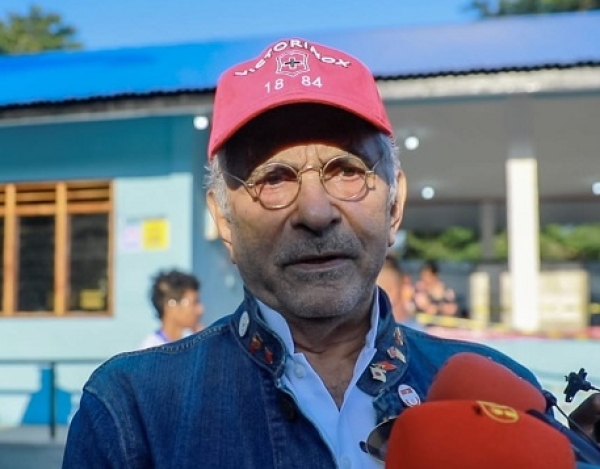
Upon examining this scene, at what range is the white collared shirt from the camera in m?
1.37

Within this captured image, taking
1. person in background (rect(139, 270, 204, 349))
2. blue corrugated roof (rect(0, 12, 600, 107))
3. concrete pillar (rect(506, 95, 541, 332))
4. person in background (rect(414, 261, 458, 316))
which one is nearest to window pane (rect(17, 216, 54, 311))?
blue corrugated roof (rect(0, 12, 600, 107))

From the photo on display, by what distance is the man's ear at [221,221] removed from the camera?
1.54 metres

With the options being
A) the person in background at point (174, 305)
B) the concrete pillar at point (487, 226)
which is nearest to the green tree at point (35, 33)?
the concrete pillar at point (487, 226)

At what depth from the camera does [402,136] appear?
9477mm

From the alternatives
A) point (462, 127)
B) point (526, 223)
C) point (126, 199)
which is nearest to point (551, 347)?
point (526, 223)

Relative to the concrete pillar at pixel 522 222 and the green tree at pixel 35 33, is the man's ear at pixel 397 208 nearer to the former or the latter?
the concrete pillar at pixel 522 222

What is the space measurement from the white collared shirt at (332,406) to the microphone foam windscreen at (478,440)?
32 cm

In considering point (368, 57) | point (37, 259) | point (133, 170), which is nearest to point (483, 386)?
point (368, 57)

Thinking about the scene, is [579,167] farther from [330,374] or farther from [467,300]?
[330,374]

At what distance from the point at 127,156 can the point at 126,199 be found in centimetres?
41

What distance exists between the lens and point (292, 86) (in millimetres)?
1427

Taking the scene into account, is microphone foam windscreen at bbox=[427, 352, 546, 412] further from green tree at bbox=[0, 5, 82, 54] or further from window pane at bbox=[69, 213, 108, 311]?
green tree at bbox=[0, 5, 82, 54]

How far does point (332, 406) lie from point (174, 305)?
3966 mm

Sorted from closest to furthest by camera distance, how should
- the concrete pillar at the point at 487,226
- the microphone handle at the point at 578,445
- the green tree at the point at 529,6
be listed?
the microphone handle at the point at 578,445 < the concrete pillar at the point at 487,226 < the green tree at the point at 529,6
